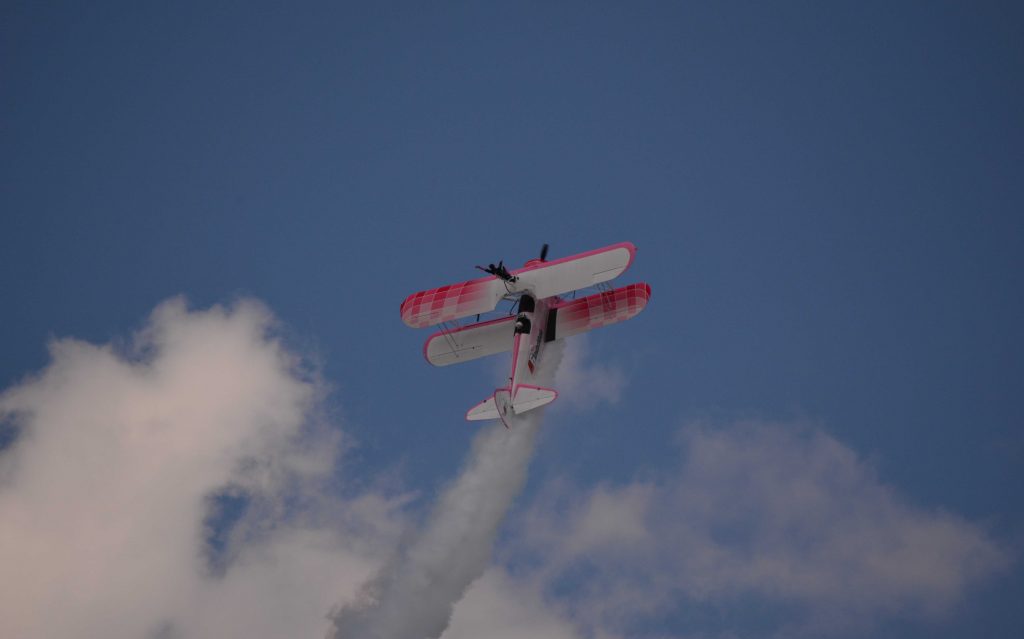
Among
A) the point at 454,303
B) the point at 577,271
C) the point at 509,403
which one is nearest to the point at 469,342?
the point at 454,303

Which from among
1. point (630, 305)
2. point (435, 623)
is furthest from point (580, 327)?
point (435, 623)

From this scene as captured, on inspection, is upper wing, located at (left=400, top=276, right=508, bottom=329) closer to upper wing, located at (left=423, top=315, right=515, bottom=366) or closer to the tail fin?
upper wing, located at (left=423, top=315, right=515, bottom=366)

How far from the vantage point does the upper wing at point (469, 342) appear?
70.7 m

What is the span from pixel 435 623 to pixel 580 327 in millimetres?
14253

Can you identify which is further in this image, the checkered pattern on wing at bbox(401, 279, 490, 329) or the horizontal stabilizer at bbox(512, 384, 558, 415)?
the checkered pattern on wing at bbox(401, 279, 490, 329)

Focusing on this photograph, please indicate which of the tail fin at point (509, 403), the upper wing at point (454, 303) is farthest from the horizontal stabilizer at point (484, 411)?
the upper wing at point (454, 303)

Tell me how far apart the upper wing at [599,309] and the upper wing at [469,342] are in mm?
2165

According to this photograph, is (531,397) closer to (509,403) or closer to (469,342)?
(509,403)

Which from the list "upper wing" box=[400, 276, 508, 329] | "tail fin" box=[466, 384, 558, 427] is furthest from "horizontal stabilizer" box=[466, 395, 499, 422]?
"upper wing" box=[400, 276, 508, 329]

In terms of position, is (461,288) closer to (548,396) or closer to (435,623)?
(548,396)

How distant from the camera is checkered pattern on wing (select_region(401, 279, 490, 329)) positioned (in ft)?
224

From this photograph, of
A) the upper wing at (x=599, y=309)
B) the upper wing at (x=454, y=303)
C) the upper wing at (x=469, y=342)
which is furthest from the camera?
the upper wing at (x=469, y=342)

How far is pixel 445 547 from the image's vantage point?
70.5 m

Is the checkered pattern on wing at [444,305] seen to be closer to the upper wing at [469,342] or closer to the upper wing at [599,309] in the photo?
the upper wing at [469,342]
